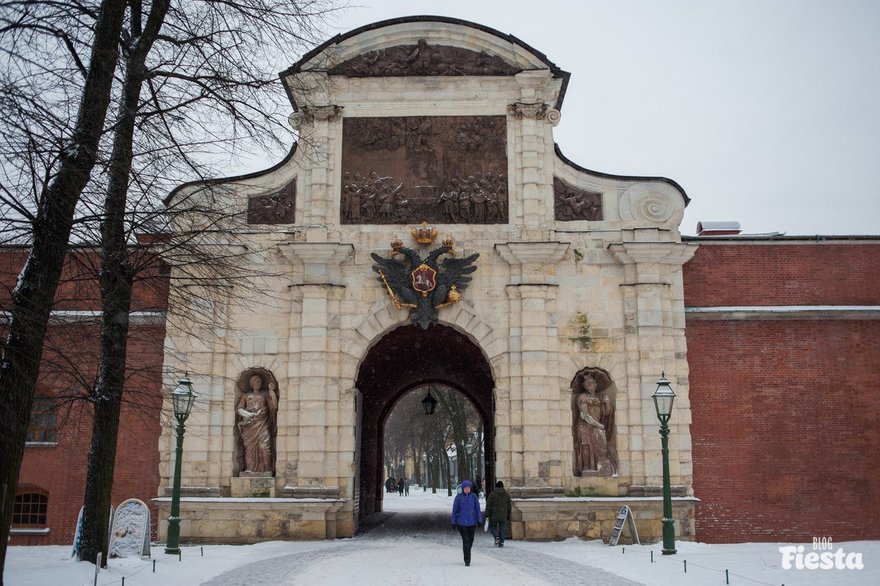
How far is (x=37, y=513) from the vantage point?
20.0m

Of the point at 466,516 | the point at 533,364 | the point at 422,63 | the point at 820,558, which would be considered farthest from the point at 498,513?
the point at 422,63

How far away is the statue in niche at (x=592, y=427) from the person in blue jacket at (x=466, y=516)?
164 inches

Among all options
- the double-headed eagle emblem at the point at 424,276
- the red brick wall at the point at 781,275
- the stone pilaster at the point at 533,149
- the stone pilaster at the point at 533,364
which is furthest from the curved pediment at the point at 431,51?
the red brick wall at the point at 781,275

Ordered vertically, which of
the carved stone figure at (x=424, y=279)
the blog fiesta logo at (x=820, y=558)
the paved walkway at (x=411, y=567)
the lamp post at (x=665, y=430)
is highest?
the carved stone figure at (x=424, y=279)

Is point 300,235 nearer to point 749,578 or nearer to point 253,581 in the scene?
point 253,581

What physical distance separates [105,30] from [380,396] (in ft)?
58.2

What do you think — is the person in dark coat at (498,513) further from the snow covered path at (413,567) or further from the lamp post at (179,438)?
the lamp post at (179,438)

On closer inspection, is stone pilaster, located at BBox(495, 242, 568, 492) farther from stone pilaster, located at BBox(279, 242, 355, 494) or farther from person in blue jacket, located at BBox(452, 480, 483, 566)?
stone pilaster, located at BBox(279, 242, 355, 494)

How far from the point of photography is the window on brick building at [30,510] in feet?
65.5

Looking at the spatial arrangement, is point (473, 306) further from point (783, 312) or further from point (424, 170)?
point (783, 312)

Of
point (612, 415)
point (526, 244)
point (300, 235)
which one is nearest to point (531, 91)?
point (526, 244)

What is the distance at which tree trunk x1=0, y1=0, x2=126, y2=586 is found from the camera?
10.1 m

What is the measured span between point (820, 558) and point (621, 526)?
3.73 meters

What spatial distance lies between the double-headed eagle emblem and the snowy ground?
5.20 m
